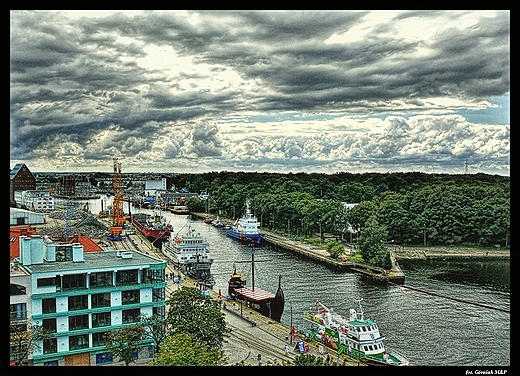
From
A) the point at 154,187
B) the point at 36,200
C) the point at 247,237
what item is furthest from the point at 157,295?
the point at 154,187

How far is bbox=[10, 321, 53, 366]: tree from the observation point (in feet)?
14.2

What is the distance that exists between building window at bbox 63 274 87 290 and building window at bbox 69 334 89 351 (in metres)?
0.44

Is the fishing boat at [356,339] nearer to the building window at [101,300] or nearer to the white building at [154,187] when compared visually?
the building window at [101,300]

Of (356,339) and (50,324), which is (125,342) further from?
(356,339)

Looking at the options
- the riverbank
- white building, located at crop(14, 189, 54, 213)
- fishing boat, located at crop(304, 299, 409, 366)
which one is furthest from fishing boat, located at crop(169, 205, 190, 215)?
fishing boat, located at crop(304, 299, 409, 366)

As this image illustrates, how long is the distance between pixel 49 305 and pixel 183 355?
149 cm

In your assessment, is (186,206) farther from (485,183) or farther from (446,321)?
(446,321)

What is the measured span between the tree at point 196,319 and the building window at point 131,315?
0.95 feet

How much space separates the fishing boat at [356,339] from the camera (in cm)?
586

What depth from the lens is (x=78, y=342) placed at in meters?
4.88

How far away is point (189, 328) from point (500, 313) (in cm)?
476

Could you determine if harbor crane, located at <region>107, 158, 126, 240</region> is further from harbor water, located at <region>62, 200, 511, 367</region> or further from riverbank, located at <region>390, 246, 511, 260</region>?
riverbank, located at <region>390, 246, 511, 260</region>

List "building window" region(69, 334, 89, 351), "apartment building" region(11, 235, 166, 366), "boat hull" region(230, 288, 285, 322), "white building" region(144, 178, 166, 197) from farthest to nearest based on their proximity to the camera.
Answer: "white building" region(144, 178, 166, 197) → "boat hull" region(230, 288, 285, 322) → "building window" region(69, 334, 89, 351) → "apartment building" region(11, 235, 166, 366)
